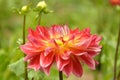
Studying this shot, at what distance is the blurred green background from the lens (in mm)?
1557

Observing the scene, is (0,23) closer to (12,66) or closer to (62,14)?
(62,14)

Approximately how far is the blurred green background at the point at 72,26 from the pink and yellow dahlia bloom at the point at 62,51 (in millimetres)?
110

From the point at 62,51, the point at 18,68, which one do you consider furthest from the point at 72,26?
the point at 62,51

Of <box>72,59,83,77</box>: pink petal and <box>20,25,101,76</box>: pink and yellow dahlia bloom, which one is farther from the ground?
<box>20,25,101,76</box>: pink and yellow dahlia bloom

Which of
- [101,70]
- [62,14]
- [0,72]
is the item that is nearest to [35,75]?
[0,72]

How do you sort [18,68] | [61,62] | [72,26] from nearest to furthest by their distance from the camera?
[61,62], [18,68], [72,26]

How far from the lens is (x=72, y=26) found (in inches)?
95.8

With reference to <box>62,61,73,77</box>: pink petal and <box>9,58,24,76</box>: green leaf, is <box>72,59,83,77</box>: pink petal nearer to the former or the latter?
<box>62,61,73,77</box>: pink petal

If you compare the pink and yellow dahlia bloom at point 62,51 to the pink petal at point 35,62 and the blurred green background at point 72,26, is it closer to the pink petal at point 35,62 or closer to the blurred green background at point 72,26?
the pink petal at point 35,62

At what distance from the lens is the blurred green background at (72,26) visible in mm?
1557

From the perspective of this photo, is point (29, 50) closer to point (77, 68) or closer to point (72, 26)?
point (77, 68)

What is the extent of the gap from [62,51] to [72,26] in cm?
143

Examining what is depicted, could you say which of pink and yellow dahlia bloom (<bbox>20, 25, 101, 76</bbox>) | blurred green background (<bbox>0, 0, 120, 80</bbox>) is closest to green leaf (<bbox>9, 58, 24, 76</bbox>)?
blurred green background (<bbox>0, 0, 120, 80</bbox>)

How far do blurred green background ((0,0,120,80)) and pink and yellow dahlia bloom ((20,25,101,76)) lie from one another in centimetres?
11
